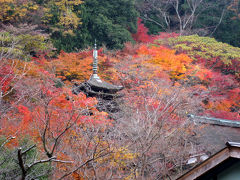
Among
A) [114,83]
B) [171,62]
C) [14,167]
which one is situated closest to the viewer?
[14,167]

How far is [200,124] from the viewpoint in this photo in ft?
39.9

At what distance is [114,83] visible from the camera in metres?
18.6

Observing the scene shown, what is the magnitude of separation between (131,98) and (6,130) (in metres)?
6.48

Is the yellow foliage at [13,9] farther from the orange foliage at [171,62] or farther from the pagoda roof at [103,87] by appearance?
the orange foliage at [171,62]

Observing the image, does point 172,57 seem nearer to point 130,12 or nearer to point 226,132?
point 226,132

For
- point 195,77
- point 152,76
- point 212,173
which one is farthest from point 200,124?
point 212,173

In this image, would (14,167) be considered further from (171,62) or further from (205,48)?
(205,48)

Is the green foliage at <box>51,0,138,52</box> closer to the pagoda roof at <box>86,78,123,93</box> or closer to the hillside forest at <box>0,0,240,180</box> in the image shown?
the hillside forest at <box>0,0,240,180</box>

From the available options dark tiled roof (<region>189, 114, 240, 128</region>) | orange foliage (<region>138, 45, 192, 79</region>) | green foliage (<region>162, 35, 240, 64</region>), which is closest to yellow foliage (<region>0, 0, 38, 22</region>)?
orange foliage (<region>138, 45, 192, 79</region>)

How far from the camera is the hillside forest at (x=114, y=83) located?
7801mm

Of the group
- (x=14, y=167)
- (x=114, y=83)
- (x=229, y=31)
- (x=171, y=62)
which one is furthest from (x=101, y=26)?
(x=14, y=167)

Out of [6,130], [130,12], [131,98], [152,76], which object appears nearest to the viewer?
[6,130]

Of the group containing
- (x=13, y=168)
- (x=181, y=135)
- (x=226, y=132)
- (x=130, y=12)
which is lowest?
(x=226, y=132)

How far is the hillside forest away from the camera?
780cm
